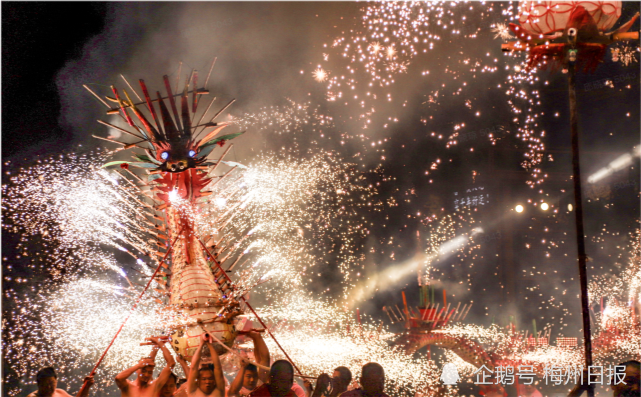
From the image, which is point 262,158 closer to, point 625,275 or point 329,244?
point 329,244

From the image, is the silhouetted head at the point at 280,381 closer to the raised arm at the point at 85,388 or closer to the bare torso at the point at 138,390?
the bare torso at the point at 138,390

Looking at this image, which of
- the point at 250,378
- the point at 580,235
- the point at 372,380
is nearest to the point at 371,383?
the point at 372,380

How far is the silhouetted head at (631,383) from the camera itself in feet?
8.58

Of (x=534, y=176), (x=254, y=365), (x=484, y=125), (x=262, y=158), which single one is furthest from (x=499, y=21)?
(x=254, y=365)

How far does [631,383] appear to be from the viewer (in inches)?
104

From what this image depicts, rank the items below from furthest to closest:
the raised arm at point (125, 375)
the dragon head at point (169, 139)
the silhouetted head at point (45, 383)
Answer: the dragon head at point (169, 139) < the raised arm at point (125, 375) < the silhouetted head at point (45, 383)

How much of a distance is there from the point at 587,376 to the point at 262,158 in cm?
594

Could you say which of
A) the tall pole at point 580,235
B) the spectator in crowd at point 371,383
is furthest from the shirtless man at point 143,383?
the tall pole at point 580,235

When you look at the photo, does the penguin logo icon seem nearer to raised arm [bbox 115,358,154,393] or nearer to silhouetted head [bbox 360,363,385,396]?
silhouetted head [bbox 360,363,385,396]

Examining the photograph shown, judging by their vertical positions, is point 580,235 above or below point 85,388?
above

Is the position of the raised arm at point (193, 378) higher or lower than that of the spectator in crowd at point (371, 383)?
lower

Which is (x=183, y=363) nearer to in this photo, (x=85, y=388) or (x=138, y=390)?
(x=138, y=390)

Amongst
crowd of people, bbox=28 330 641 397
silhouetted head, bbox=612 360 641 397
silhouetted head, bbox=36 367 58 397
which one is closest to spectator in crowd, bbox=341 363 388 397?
crowd of people, bbox=28 330 641 397

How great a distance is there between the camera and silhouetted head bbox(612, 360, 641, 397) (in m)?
2.62
